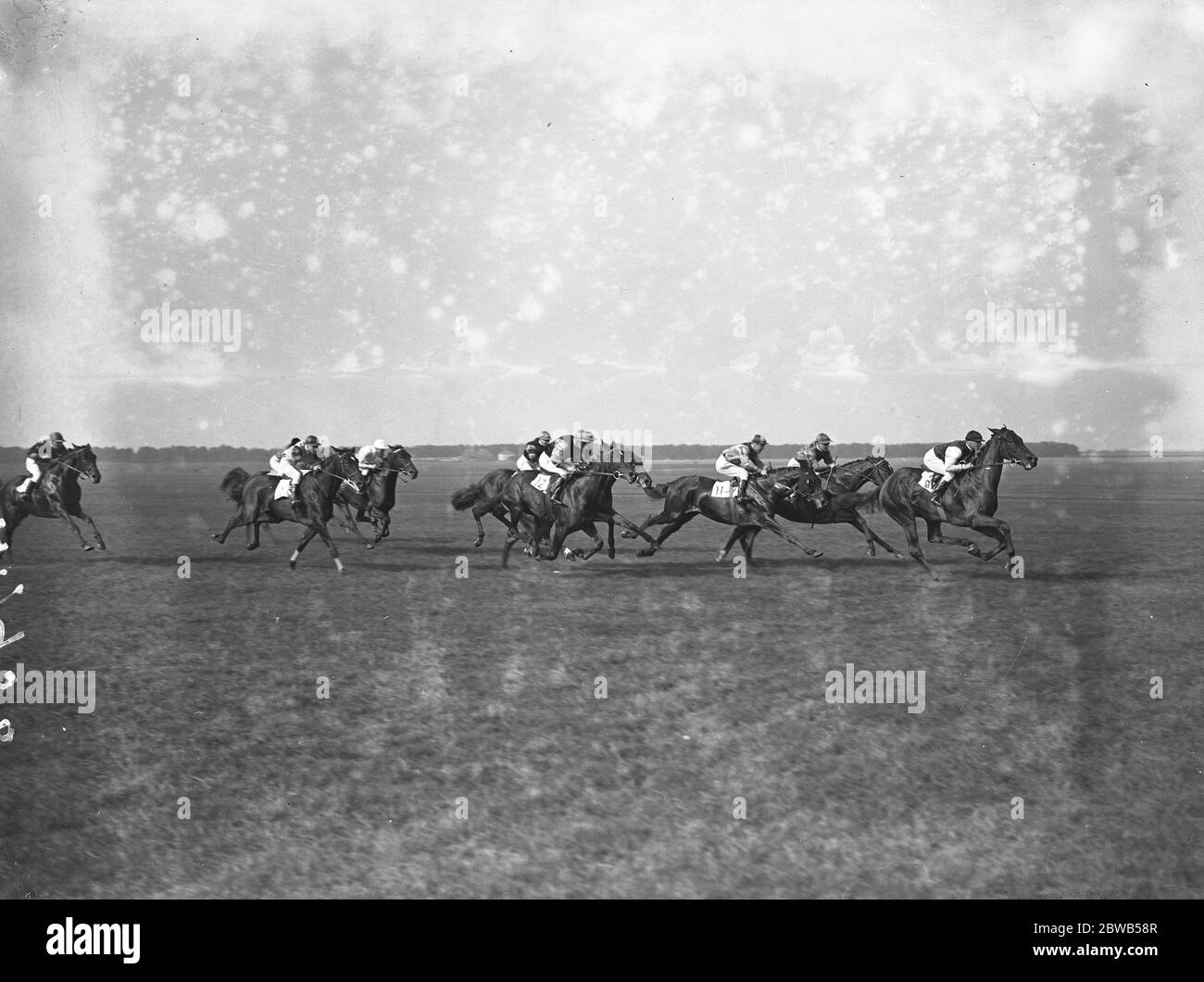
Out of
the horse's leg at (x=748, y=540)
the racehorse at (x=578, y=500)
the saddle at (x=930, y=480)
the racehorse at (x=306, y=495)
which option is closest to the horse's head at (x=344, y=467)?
the racehorse at (x=306, y=495)

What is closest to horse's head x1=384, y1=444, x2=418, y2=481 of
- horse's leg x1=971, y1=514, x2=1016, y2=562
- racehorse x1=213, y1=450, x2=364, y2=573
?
racehorse x1=213, y1=450, x2=364, y2=573

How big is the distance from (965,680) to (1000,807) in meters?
3.22

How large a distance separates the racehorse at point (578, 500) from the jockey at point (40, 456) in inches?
311

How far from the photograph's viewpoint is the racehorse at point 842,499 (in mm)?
18500

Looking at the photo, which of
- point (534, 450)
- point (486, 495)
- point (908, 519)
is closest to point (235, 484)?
point (486, 495)

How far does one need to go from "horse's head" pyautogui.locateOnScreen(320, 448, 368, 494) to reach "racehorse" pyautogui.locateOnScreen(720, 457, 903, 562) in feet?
22.1

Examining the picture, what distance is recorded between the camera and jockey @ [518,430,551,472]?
19219 mm

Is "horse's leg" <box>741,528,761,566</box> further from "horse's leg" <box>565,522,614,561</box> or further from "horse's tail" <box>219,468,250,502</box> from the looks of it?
"horse's tail" <box>219,468,250,502</box>

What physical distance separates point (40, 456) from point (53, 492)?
667 millimetres

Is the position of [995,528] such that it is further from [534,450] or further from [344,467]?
[344,467]

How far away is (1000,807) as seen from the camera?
8.20 meters

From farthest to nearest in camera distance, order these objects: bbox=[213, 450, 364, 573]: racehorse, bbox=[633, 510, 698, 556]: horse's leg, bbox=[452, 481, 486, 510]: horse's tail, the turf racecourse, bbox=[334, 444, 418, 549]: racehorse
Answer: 1. bbox=[452, 481, 486, 510]: horse's tail
2. bbox=[334, 444, 418, 549]: racehorse
3. bbox=[633, 510, 698, 556]: horse's leg
4. bbox=[213, 450, 364, 573]: racehorse
5. the turf racecourse

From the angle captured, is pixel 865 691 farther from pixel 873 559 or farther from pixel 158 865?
pixel 873 559
